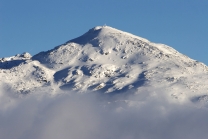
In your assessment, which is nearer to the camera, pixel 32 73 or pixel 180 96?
pixel 180 96

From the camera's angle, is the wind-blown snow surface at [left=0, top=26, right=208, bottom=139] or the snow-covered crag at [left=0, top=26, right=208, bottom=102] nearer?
the wind-blown snow surface at [left=0, top=26, right=208, bottom=139]

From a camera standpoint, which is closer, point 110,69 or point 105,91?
point 105,91

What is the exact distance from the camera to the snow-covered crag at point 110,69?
5896 inches

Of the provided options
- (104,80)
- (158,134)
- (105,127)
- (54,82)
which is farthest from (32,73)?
(158,134)

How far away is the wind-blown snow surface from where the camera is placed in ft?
455

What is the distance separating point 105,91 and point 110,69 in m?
8.40

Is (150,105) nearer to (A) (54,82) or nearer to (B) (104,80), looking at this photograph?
(B) (104,80)

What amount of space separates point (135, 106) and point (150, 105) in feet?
10.8

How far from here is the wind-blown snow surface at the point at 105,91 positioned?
455 ft

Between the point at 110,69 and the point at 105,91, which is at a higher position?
the point at 110,69

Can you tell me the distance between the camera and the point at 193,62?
535 ft

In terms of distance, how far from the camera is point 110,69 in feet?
514

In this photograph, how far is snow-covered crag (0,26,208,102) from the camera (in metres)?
150

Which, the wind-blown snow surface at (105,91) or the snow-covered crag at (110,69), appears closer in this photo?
the wind-blown snow surface at (105,91)
